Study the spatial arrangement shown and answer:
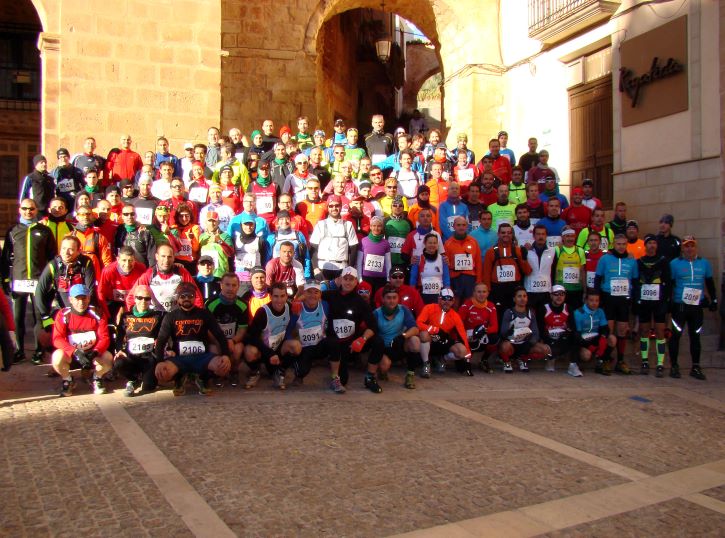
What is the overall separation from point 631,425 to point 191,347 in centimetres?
423

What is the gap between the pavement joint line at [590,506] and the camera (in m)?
3.82

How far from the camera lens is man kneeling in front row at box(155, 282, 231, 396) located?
658cm

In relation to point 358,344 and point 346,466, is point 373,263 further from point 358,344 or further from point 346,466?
point 346,466

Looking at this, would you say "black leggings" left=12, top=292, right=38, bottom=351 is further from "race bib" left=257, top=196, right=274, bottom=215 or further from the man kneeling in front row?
"race bib" left=257, top=196, right=274, bottom=215

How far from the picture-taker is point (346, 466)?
4723mm

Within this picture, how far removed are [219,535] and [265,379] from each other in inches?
157

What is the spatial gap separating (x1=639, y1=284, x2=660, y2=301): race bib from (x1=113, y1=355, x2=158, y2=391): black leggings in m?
6.14

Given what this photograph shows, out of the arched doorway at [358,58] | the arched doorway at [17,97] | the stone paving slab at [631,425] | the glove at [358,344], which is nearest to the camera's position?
the stone paving slab at [631,425]

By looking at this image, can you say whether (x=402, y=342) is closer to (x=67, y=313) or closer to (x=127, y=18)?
(x=67, y=313)

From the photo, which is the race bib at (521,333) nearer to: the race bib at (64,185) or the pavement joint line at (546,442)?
the pavement joint line at (546,442)

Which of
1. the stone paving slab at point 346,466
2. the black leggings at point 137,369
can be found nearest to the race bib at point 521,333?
the stone paving slab at point 346,466

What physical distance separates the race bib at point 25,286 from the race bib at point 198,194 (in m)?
2.47

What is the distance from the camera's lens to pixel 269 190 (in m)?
9.41

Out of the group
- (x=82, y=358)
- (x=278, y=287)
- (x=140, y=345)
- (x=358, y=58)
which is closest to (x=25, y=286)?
(x=82, y=358)
